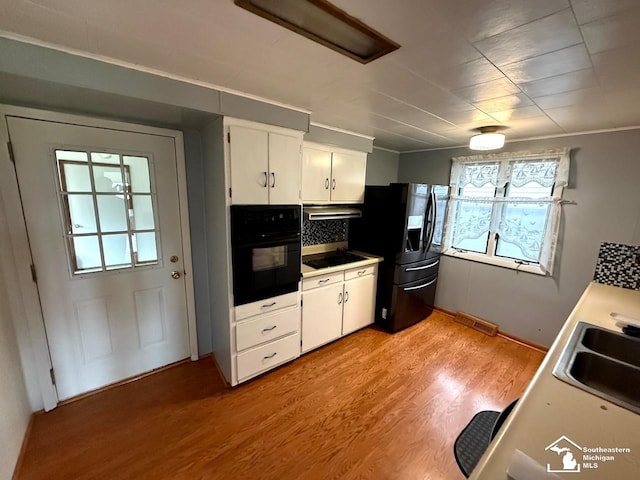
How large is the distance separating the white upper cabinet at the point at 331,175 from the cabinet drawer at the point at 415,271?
36.1 inches

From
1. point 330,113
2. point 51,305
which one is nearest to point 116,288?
point 51,305

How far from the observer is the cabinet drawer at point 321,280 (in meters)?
2.40

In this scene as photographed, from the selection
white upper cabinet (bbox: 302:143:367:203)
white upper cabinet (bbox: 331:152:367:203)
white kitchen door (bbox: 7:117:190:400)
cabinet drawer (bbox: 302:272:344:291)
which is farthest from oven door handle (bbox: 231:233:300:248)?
white upper cabinet (bbox: 331:152:367:203)

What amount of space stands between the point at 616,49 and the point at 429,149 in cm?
253

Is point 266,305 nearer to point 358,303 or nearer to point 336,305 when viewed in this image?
point 336,305

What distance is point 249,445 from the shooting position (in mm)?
1659

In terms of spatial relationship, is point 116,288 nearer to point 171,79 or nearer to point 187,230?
point 187,230

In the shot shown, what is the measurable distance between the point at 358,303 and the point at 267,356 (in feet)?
3.72

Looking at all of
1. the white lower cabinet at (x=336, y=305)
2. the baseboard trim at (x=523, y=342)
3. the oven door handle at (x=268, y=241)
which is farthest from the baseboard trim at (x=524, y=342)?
the oven door handle at (x=268, y=241)

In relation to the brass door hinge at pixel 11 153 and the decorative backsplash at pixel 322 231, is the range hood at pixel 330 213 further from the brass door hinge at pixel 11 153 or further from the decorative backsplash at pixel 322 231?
the brass door hinge at pixel 11 153

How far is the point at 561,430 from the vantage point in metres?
0.80

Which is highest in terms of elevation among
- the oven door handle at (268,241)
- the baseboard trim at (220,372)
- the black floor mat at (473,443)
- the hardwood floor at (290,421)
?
the oven door handle at (268,241)

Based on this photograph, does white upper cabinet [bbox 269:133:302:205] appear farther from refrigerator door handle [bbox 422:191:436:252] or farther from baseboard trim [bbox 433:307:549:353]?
baseboard trim [bbox 433:307:549:353]

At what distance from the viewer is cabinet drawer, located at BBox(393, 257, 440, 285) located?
2.91 metres
